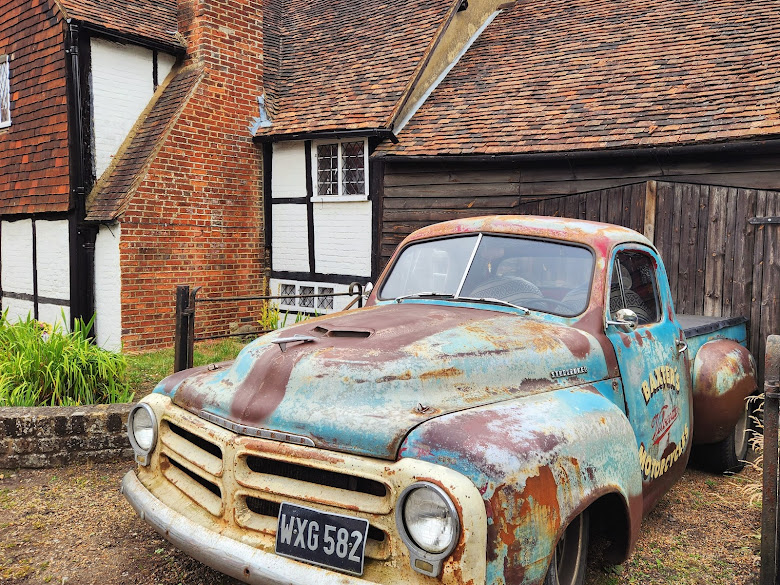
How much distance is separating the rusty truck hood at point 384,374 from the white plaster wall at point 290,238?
7.76m

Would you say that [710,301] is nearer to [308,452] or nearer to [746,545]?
[746,545]

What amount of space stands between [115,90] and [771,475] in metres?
9.92

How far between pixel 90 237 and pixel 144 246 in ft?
2.80

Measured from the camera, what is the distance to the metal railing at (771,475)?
2.89 meters

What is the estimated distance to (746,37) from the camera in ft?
27.8

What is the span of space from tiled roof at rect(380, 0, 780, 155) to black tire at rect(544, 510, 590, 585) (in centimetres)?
573

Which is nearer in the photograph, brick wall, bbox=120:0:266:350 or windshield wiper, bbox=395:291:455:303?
windshield wiper, bbox=395:291:455:303

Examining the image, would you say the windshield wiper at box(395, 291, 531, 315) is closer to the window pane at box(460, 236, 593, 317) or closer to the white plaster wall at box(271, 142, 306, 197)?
the window pane at box(460, 236, 593, 317)

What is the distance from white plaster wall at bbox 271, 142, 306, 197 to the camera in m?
10.7

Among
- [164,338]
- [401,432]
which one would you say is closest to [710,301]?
[401,432]

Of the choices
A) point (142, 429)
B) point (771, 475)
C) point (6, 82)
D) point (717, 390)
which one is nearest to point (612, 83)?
point (717, 390)

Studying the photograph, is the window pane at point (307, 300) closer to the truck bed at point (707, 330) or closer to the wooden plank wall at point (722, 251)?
the wooden plank wall at point (722, 251)

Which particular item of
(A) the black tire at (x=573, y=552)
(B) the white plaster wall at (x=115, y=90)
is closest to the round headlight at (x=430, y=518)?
(A) the black tire at (x=573, y=552)

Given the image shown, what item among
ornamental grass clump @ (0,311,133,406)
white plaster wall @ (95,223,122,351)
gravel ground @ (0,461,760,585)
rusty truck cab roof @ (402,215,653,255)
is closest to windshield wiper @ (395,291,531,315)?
rusty truck cab roof @ (402,215,653,255)
